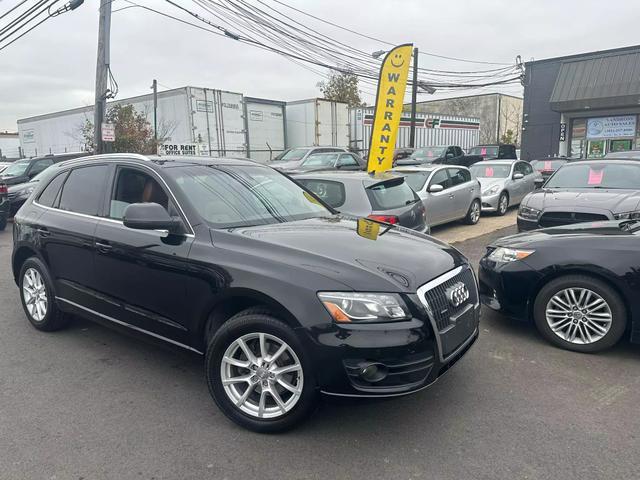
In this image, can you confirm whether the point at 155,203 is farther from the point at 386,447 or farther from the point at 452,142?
the point at 452,142

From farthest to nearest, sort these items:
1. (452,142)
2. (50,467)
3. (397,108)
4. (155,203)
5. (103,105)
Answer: (452,142)
(103,105)
(397,108)
(155,203)
(50,467)

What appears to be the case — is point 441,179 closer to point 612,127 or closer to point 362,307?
point 362,307

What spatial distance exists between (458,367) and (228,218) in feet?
7.11

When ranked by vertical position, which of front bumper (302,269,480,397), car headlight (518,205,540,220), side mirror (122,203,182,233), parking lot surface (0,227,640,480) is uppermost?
side mirror (122,203,182,233)

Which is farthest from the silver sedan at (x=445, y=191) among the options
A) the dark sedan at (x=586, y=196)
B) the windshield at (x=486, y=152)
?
the windshield at (x=486, y=152)

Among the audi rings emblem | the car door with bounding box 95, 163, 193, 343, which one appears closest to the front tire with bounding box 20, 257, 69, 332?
the car door with bounding box 95, 163, 193, 343

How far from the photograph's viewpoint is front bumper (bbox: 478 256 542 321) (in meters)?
4.50

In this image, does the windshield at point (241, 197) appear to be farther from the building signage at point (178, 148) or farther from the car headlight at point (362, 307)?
the building signage at point (178, 148)

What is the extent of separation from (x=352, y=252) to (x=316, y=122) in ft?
75.1

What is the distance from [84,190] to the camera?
176 inches

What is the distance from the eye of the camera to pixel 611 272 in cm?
407

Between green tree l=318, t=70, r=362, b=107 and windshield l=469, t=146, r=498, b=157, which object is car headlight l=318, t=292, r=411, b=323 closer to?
windshield l=469, t=146, r=498, b=157

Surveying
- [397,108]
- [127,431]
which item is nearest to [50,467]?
[127,431]

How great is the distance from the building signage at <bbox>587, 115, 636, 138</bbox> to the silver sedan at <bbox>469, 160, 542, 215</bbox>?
1176 cm
